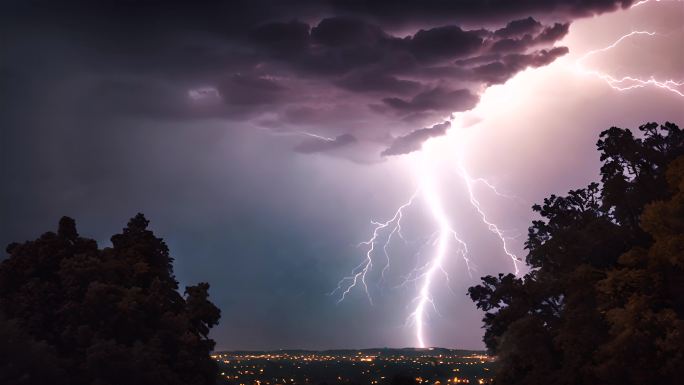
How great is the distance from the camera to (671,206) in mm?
27672

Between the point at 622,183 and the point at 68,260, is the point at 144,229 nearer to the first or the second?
the point at 68,260

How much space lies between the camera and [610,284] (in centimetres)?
2911

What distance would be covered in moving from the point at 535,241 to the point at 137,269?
21919 millimetres

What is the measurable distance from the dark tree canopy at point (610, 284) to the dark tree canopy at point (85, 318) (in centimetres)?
1723

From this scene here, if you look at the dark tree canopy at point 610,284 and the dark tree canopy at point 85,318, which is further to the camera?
the dark tree canopy at point 85,318

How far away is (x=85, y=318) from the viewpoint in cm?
3697

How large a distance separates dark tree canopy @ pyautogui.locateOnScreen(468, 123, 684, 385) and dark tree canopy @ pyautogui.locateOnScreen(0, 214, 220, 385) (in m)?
17.2

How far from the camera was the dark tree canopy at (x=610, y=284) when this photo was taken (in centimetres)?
2770

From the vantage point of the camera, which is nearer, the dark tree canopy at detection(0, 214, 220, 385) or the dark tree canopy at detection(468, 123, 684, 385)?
the dark tree canopy at detection(468, 123, 684, 385)

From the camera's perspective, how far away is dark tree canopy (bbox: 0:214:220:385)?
1376 inches

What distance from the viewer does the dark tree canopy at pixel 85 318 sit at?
3495cm

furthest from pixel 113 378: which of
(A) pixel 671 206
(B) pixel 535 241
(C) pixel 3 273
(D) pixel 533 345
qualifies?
(A) pixel 671 206

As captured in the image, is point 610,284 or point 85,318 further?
point 85,318

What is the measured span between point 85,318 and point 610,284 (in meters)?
23.3
